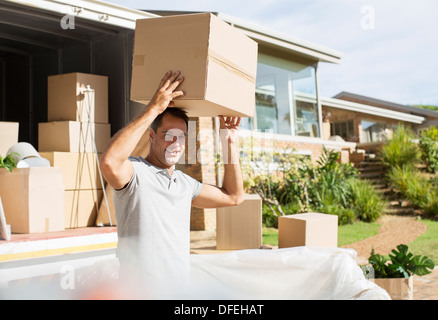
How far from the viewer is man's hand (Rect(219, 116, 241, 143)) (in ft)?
8.05

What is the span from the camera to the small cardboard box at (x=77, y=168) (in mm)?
5555

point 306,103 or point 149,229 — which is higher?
point 306,103

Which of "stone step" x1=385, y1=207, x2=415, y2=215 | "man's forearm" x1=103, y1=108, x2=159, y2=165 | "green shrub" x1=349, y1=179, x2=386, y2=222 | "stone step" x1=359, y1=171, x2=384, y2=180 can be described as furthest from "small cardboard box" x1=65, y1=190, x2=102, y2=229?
"stone step" x1=359, y1=171, x2=384, y2=180

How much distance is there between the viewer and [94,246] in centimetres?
471

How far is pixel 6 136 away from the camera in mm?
5488

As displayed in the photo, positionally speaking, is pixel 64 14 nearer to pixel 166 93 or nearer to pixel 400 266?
pixel 166 93

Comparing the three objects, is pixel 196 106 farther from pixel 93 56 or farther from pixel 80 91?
pixel 93 56

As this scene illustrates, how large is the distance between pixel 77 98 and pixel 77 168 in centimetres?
95

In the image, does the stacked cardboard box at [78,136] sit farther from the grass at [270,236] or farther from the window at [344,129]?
the window at [344,129]

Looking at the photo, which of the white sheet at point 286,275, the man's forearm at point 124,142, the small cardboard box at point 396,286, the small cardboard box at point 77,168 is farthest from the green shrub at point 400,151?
the man's forearm at point 124,142

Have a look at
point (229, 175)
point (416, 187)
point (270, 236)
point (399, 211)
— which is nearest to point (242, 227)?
point (270, 236)

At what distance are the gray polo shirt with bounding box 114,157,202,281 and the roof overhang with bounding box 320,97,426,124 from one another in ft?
53.2

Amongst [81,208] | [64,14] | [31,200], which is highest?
[64,14]

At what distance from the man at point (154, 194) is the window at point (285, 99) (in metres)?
8.28
